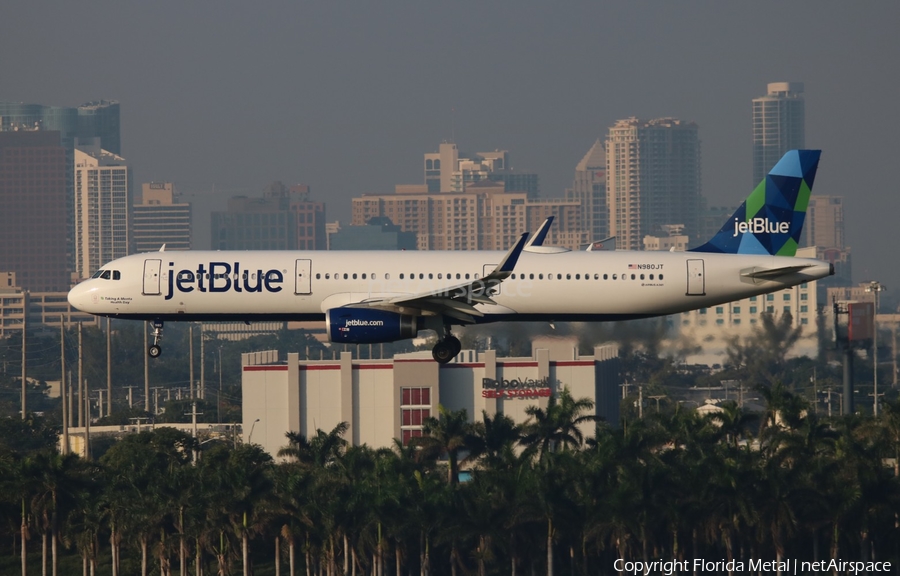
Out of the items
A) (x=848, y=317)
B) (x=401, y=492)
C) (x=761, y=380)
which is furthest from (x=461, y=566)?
(x=761, y=380)

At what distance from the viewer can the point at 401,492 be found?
86.9 meters

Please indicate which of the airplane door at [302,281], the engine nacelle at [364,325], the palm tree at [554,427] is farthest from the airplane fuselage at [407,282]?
the palm tree at [554,427]

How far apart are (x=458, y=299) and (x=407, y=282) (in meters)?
2.59

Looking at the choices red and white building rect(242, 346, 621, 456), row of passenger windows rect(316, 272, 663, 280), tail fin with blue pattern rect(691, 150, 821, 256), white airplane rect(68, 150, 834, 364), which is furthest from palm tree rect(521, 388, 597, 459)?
row of passenger windows rect(316, 272, 663, 280)

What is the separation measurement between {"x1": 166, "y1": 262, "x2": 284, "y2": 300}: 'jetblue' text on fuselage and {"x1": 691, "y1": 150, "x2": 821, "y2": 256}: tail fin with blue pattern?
1906 cm

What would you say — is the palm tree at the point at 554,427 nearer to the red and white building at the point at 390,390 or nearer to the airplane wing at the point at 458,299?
the red and white building at the point at 390,390

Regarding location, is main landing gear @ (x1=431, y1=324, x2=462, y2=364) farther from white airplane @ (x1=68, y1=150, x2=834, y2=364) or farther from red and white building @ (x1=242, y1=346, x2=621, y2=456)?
red and white building @ (x1=242, y1=346, x2=621, y2=456)

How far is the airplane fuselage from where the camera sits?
61688 mm

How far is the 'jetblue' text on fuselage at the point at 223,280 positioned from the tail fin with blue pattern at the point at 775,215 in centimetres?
1906

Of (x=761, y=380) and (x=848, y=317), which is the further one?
(x=761, y=380)

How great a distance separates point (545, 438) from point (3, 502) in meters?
40.2

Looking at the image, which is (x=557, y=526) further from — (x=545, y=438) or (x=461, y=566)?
(x=545, y=438)

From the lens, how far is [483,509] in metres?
86.6

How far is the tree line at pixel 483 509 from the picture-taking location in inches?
3287
